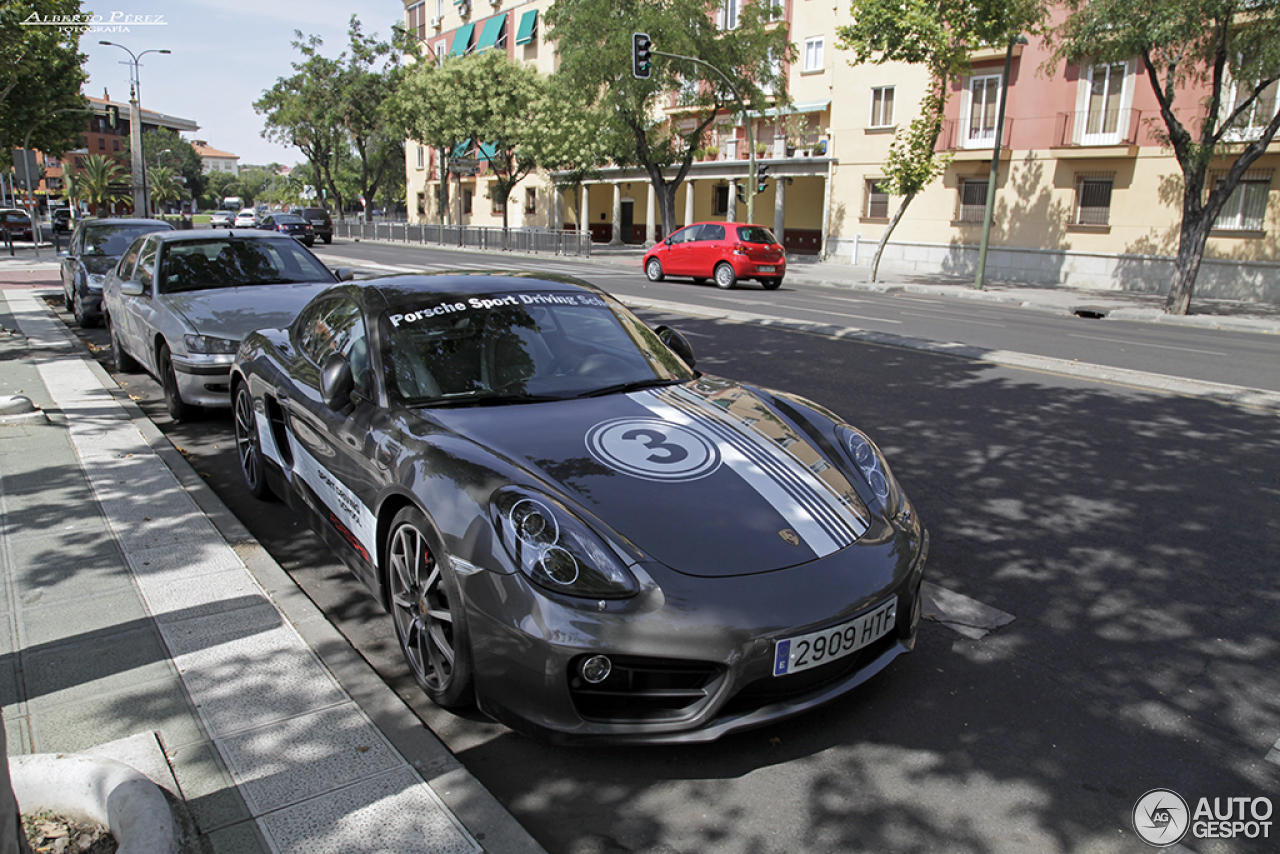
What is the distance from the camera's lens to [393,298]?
4.11 metres

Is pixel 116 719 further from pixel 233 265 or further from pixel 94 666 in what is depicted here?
pixel 233 265

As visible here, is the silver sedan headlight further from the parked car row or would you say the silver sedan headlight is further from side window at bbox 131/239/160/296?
the parked car row

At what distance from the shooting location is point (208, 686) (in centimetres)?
313

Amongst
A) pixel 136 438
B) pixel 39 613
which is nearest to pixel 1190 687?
pixel 39 613

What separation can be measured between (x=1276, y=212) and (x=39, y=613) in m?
28.5

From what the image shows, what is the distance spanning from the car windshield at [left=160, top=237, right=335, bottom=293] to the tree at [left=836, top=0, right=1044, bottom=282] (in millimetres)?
18863

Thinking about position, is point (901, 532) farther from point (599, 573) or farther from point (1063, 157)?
point (1063, 157)

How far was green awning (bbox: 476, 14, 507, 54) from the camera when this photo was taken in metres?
56.6

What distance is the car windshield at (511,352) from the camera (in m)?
3.75

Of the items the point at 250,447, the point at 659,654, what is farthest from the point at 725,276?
the point at 659,654

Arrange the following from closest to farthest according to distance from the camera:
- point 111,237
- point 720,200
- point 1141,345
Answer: point 111,237 → point 1141,345 → point 720,200

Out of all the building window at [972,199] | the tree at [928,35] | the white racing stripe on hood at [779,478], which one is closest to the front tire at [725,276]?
the tree at [928,35]

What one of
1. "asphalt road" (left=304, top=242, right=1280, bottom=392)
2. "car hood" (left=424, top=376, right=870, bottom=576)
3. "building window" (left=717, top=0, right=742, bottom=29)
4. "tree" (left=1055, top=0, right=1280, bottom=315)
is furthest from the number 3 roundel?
"building window" (left=717, top=0, right=742, bottom=29)

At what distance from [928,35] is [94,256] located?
1932 centimetres
